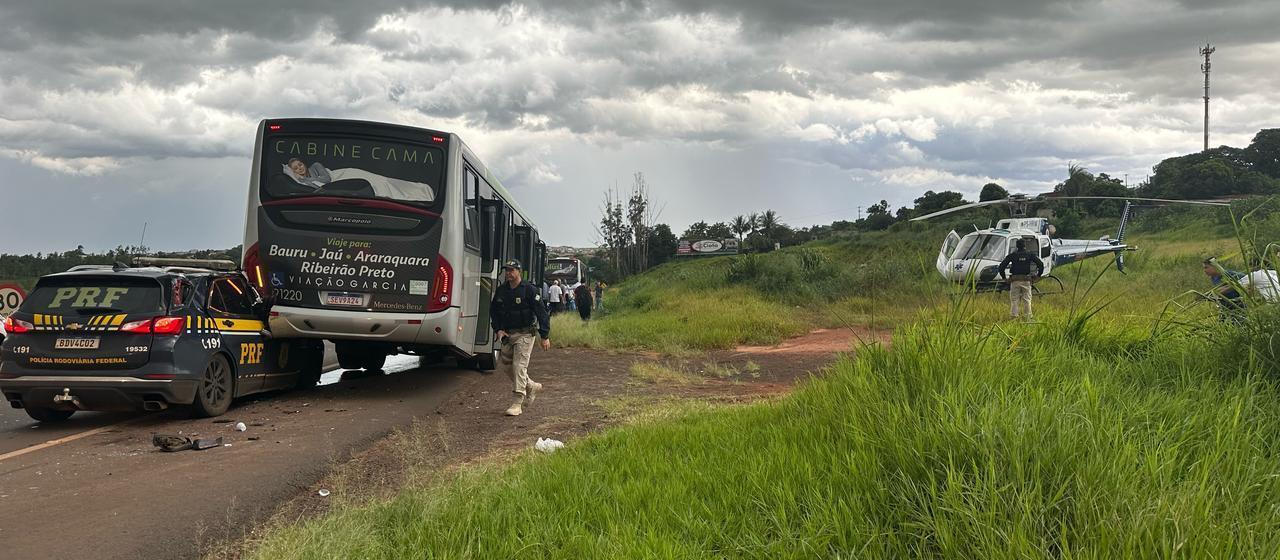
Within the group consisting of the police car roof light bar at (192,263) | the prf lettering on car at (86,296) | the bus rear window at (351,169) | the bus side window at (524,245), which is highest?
the bus rear window at (351,169)

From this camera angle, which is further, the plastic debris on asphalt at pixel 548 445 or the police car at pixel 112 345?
the police car at pixel 112 345

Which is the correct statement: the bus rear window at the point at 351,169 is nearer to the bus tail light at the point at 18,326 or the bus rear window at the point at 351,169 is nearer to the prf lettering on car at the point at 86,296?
the prf lettering on car at the point at 86,296

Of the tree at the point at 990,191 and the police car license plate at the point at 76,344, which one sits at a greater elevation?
the tree at the point at 990,191

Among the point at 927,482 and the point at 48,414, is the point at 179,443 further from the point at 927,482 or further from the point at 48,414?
the point at 927,482

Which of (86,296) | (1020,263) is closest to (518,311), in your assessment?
(86,296)

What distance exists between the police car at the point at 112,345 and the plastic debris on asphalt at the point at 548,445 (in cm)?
379

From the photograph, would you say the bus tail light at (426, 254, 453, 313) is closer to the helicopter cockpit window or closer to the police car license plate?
the police car license plate

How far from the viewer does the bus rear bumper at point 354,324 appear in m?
10.3

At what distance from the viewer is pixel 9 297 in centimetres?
1474

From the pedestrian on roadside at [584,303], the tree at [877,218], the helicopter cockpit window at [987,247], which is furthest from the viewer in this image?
the tree at [877,218]

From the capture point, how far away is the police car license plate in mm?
8297

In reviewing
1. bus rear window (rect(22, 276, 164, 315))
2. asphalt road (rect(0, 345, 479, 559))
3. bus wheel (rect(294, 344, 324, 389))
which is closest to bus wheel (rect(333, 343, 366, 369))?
bus wheel (rect(294, 344, 324, 389))

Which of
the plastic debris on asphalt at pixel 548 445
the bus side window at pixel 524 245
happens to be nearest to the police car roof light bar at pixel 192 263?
the plastic debris on asphalt at pixel 548 445

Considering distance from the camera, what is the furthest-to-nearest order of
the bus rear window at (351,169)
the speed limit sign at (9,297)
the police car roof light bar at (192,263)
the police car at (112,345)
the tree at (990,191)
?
the tree at (990,191)
the speed limit sign at (9,297)
the police car roof light bar at (192,263)
the bus rear window at (351,169)
the police car at (112,345)
